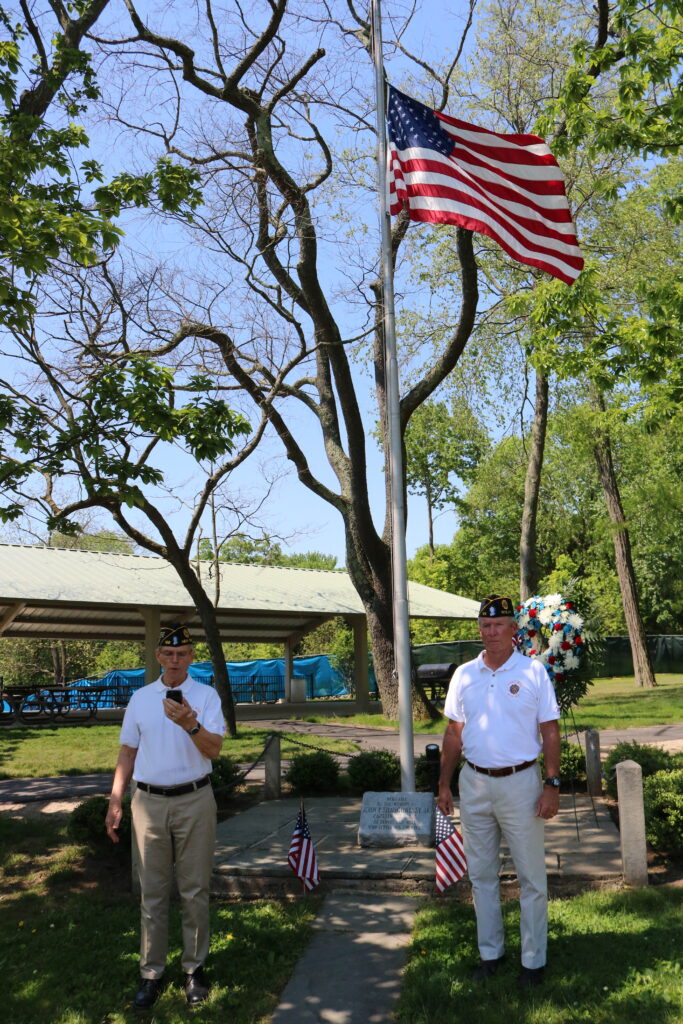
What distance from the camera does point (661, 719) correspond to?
18.8 metres

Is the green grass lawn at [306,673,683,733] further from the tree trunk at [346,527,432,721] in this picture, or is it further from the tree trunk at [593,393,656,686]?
the tree trunk at [593,393,656,686]

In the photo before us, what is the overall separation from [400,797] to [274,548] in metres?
13.5

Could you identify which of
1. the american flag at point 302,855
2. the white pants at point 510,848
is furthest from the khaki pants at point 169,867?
the american flag at point 302,855

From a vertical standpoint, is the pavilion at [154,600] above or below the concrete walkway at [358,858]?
above

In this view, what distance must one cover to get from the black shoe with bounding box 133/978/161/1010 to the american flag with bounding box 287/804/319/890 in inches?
69.9

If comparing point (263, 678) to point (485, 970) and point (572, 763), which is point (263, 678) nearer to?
point (572, 763)

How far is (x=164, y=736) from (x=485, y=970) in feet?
7.27

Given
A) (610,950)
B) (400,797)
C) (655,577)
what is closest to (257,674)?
(655,577)

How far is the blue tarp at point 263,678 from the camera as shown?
3825cm

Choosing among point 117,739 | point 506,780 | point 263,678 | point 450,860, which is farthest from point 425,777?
point 263,678

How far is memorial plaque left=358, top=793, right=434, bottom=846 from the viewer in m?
8.12

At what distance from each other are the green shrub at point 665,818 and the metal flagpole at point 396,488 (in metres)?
2.10

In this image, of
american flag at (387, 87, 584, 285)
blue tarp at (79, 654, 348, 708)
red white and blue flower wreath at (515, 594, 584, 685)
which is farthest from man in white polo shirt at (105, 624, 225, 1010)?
blue tarp at (79, 654, 348, 708)

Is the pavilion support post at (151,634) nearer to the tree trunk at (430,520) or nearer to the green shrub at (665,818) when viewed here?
A: the green shrub at (665,818)
